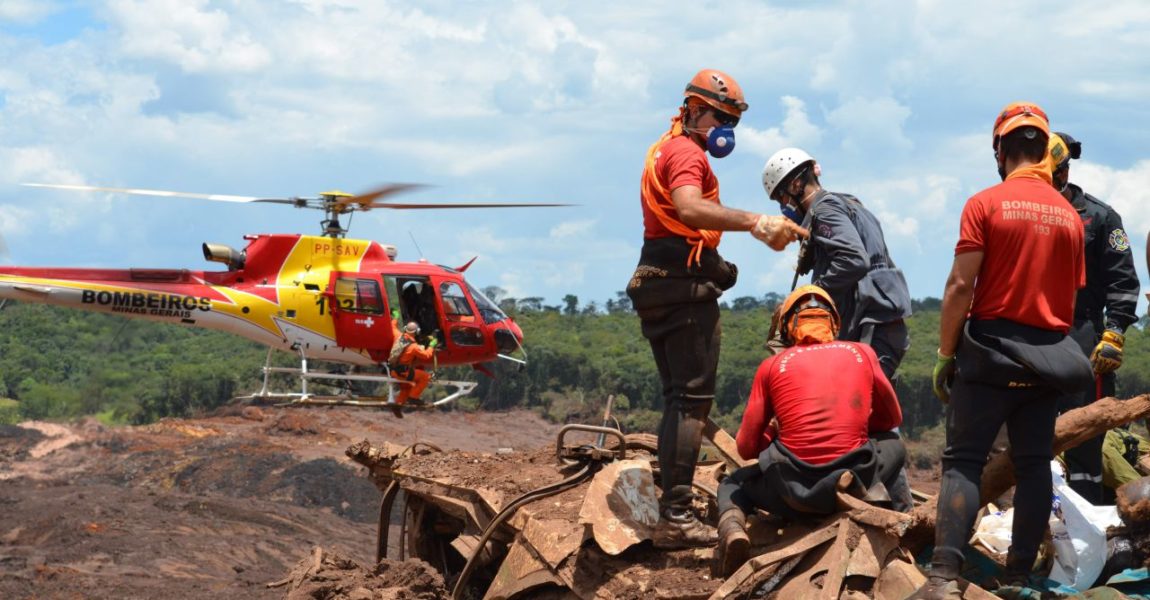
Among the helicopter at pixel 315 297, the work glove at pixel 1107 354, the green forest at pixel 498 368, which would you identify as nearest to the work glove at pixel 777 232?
the work glove at pixel 1107 354

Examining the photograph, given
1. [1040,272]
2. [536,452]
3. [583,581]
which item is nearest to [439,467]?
[536,452]

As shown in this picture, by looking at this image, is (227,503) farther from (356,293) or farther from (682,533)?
(682,533)

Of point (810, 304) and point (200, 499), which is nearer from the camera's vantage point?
point (810, 304)

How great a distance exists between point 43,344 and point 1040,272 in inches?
1882

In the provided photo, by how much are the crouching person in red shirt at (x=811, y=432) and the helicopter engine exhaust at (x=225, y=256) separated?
621 inches

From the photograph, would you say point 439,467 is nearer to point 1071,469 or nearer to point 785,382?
point 785,382

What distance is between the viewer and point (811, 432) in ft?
17.6

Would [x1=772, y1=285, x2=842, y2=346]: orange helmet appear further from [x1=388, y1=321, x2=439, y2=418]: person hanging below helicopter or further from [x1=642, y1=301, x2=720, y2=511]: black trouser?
[x1=388, y1=321, x2=439, y2=418]: person hanging below helicopter

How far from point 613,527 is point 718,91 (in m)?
1.93

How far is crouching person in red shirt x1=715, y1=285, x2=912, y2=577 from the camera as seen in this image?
17.4ft

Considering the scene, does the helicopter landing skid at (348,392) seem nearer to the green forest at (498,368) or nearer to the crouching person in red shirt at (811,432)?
the green forest at (498,368)

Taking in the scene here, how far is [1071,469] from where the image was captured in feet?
21.8

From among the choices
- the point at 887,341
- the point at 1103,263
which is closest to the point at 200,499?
the point at 887,341

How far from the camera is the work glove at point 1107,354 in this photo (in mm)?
6902
